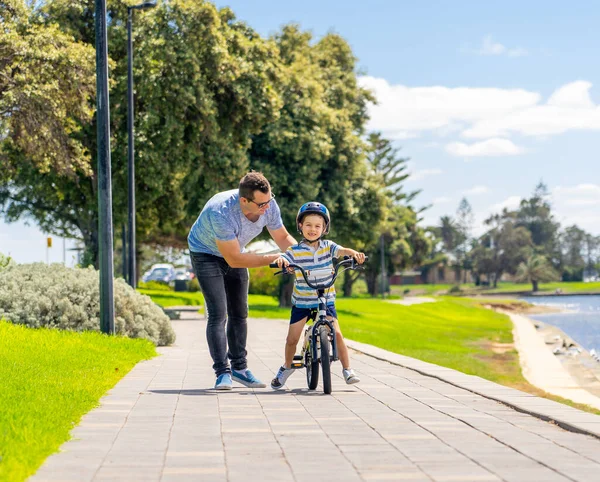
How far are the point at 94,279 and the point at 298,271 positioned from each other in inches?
322

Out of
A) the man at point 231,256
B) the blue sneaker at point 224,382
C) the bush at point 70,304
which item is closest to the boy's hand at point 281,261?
the man at point 231,256

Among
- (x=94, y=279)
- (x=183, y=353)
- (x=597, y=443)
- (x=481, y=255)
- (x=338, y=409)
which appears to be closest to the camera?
(x=597, y=443)

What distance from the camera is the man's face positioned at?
8.14 meters

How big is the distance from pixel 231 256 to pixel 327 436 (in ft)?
7.82

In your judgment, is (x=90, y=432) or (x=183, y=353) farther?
(x=183, y=353)

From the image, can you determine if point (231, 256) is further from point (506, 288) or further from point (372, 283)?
point (506, 288)

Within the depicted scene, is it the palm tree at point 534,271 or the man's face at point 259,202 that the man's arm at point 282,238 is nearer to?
the man's face at point 259,202

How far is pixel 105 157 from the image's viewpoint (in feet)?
48.4

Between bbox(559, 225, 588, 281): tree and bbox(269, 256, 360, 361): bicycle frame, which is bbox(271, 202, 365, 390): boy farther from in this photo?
bbox(559, 225, 588, 281): tree

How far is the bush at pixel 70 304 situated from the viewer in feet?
48.5

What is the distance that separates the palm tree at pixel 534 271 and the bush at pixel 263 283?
8742cm

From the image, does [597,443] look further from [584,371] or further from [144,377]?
[584,371]

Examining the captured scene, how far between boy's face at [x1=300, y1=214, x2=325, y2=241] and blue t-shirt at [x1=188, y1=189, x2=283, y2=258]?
26 cm

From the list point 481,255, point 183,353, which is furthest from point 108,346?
point 481,255
